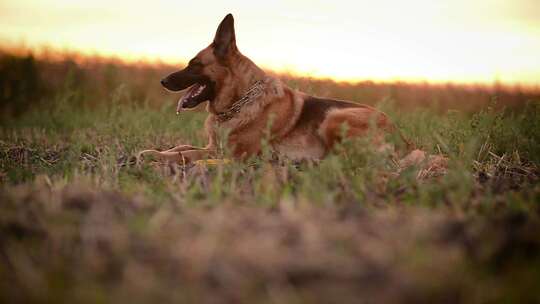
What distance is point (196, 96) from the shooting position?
5.92m

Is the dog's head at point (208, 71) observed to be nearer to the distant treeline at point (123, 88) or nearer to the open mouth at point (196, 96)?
the open mouth at point (196, 96)

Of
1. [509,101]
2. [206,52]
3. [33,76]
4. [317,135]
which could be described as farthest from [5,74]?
[509,101]

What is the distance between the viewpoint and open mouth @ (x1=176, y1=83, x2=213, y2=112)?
589 cm

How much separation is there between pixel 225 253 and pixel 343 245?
457 millimetres

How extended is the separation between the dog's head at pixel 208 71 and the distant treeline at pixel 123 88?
1961mm

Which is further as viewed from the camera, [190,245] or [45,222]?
[45,222]

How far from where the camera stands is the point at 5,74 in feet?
35.0

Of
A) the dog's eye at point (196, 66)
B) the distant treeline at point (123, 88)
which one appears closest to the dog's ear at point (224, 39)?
the dog's eye at point (196, 66)

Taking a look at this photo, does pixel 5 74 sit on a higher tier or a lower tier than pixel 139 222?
higher

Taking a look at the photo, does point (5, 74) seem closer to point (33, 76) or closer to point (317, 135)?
point (33, 76)

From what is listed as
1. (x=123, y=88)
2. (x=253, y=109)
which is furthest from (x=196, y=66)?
(x=123, y=88)

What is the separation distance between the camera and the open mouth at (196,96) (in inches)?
232

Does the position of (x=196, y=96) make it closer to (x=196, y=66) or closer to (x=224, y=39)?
(x=196, y=66)

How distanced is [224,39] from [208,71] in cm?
42
